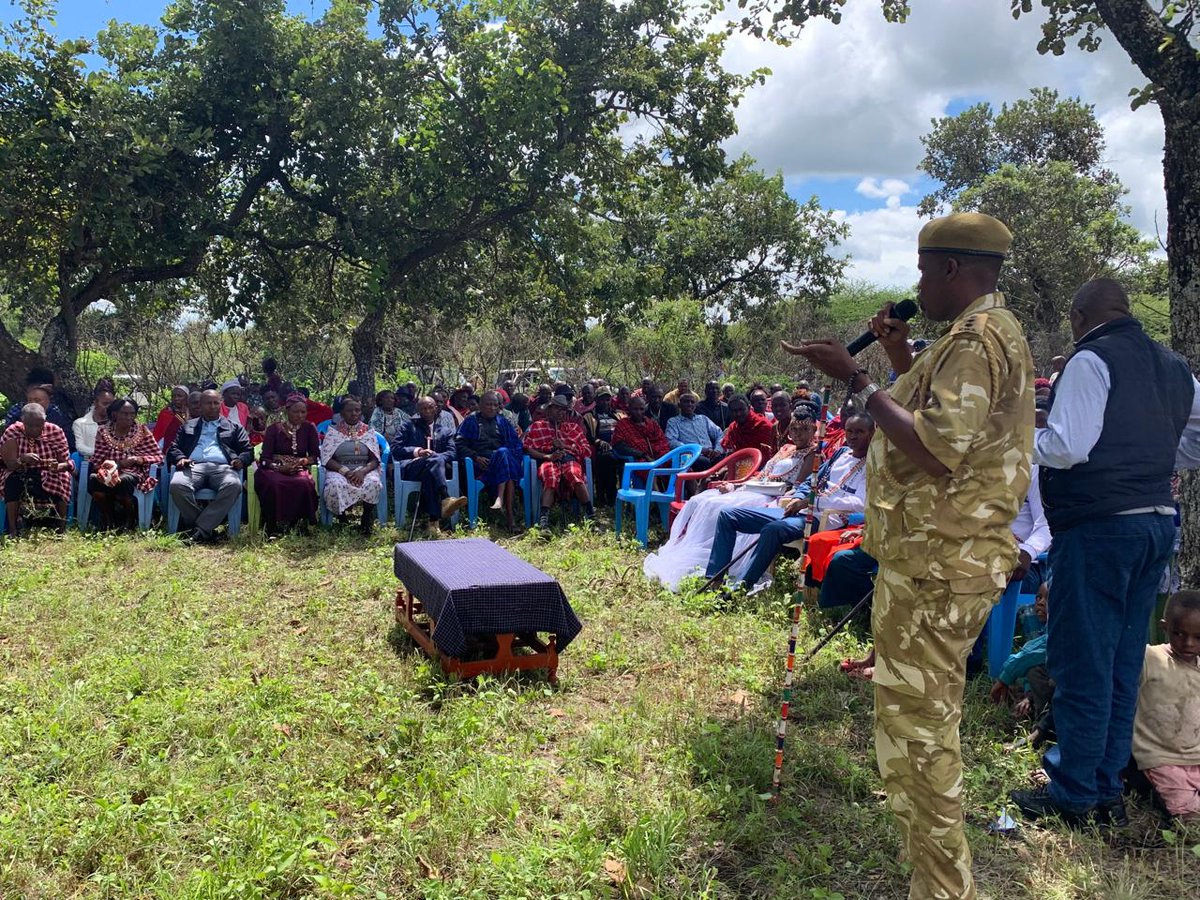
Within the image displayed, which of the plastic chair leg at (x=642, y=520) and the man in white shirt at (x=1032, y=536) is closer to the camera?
the man in white shirt at (x=1032, y=536)

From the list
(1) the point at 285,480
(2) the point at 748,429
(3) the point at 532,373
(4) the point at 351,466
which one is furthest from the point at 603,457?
(3) the point at 532,373

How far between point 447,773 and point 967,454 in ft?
7.89

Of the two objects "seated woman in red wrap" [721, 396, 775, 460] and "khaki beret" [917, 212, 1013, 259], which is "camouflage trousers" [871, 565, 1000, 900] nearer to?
"khaki beret" [917, 212, 1013, 259]

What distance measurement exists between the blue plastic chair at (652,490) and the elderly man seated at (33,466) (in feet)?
16.7

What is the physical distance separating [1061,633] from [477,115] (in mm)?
10347

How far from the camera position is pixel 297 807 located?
3.38 meters

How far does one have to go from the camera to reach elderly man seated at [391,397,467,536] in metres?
8.80

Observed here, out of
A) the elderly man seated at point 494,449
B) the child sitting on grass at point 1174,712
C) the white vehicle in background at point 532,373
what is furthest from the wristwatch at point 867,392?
the white vehicle in background at point 532,373

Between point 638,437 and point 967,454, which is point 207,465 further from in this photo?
point 967,454

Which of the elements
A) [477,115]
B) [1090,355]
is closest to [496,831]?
[1090,355]

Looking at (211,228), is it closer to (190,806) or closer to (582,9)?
(582,9)

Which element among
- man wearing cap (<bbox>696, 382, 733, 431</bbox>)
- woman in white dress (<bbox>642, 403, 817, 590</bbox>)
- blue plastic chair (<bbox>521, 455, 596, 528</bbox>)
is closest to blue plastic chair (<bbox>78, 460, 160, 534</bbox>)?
blue plastic chair (<bbox>521, 455, 596, 528</bbox>)

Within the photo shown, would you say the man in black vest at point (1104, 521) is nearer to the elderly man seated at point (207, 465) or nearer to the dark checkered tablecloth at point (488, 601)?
the dark checkered tablecloth at point (488, 601)

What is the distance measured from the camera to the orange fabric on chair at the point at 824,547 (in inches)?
221
